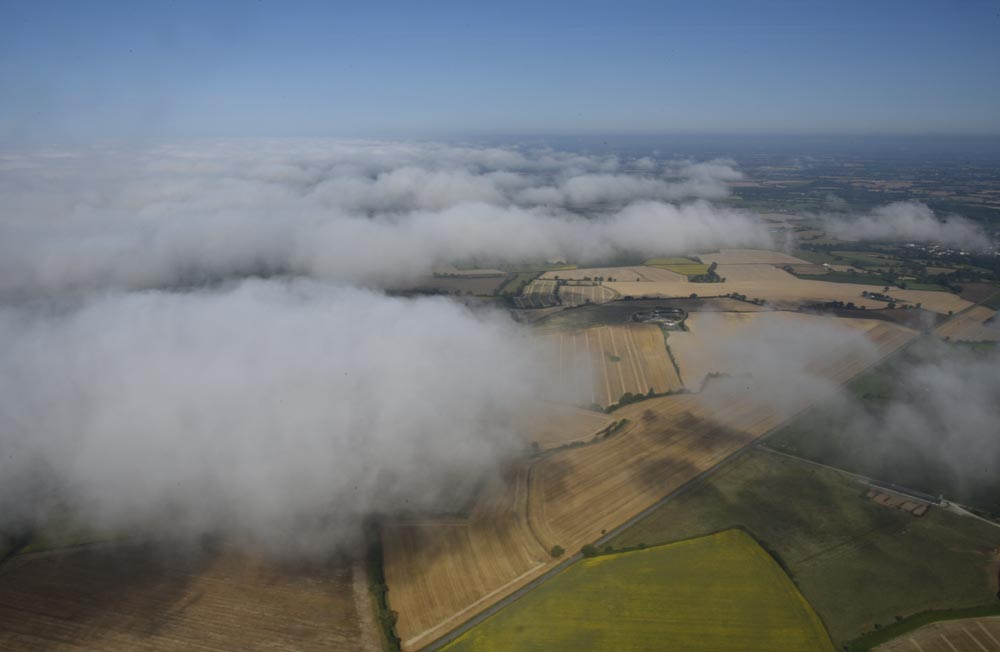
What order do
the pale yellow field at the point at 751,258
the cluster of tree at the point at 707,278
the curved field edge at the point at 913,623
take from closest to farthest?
the curved field edge at the point at 913,623 → the cluster of tree at the point at 707,278 → the pale yellow field at the point at 751,258

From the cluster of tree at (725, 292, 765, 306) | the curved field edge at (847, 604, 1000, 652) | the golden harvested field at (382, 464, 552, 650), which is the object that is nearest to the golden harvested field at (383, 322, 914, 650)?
the golden harvested field at (382, 464, 552, 650)

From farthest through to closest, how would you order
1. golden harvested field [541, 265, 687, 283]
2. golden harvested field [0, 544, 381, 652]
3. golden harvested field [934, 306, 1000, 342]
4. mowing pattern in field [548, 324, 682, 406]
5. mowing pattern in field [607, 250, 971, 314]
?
golden harvested field [541, 265, 687, 283]
mowing pattern in field [607, 250, 971, 314]
golden harvested field [934, 306, 1000, 342]
mowing pattern in field [548, 324, 682, 406]
golden harvested field [0, 544, 381, 652]

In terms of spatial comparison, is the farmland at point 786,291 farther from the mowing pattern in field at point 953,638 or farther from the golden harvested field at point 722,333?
the mowing pattern in field at point 953,638

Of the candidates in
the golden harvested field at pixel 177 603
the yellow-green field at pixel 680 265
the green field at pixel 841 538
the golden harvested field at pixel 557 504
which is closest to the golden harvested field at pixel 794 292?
the yellow-green field at pixel 680 265

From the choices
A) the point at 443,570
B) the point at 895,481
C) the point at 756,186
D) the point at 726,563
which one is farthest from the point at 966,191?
the point at 443,570

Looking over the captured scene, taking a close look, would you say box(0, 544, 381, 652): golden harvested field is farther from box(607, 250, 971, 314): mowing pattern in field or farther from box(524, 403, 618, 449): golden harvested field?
box(607, 250, 971, 314): mowing pattern in field

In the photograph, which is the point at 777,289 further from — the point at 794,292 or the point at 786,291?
the point at 794,292
